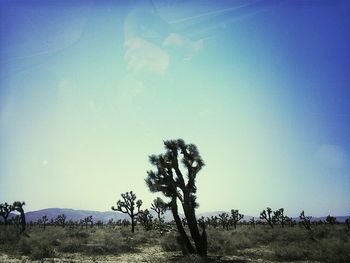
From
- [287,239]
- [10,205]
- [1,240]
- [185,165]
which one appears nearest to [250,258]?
[185,165]

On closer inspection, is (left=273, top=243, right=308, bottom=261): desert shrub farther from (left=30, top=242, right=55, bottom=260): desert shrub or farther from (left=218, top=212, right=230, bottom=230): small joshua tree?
(left=218, top=212, right=230, bottom=230): small joshua tree

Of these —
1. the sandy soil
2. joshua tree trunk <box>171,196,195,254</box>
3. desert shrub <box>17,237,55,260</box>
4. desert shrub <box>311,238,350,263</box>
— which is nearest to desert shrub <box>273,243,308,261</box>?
desert shrub <box>311,238,350,263</box>

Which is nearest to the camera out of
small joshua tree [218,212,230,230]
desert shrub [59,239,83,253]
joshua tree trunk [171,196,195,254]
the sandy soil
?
the sandy soil

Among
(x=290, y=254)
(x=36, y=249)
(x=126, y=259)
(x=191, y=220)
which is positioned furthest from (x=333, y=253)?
(x=36, y=249)

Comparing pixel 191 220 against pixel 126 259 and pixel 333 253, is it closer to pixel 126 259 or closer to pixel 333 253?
pixel 126 259

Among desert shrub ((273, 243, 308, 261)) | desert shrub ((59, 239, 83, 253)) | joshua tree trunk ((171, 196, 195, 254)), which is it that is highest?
joshua tree trunk ((171, 196, 195, 254))

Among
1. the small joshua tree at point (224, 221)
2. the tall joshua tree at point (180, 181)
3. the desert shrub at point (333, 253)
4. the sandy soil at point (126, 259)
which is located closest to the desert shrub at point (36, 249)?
the sandy soil at point (126, 259)

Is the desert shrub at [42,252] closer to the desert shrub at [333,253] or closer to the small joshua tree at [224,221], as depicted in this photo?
the desert shrub at [333,253]

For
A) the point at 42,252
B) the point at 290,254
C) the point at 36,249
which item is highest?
the point at 36,249

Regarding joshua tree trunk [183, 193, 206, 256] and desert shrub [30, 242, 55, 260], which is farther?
desert shrub [30, 242, 55, 260]

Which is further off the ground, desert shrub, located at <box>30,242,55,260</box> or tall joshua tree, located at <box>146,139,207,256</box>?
tall joshua tree, located at <box>146,139,207,256</box>

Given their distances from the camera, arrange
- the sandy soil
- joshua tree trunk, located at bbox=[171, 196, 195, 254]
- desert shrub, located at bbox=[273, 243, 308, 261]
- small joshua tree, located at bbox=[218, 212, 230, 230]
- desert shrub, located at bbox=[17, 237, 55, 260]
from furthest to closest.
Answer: small joshua tree, located at bbox=[218, 212, 230, 230] < desert shrub, located at bbox=[17, 237, 55, 260] < desert shrub, located at bbox=[273, 243, 308, 261] < joshua tree trunk, located at bbox=[171, 196, 195, 254] < the sandy soil

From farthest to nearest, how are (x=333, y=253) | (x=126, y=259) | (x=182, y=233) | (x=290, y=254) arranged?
(x=126, y=259), (x=290, y=254), (x=182, y=233), (x=333, y=253)

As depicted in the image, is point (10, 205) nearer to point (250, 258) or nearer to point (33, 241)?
point (33, 241)
